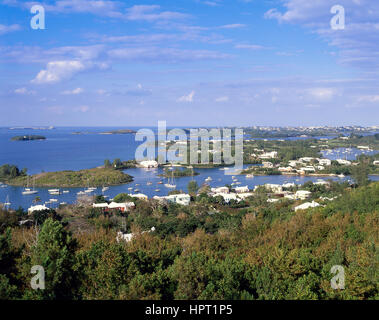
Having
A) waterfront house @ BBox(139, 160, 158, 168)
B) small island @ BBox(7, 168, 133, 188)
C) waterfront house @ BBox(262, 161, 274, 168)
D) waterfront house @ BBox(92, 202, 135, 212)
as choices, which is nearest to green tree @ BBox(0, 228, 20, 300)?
waterfront house @ BBox(92, 202, 135, 212)

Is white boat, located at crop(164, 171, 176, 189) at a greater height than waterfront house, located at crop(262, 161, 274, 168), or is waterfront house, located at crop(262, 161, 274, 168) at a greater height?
waterfront house, located at crop(262, 161, 274, 168)

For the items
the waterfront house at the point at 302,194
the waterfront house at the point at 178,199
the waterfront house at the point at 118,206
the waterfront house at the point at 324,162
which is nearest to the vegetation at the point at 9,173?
the waterfront house at the point at 118,206

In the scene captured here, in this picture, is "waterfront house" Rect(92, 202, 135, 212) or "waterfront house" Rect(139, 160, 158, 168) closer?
"waterfront house" Rect(92, 202, 135, 212)

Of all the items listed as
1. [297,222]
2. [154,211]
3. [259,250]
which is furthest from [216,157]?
[259,250]

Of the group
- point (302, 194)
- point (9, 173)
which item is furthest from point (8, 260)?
point (9, 173)

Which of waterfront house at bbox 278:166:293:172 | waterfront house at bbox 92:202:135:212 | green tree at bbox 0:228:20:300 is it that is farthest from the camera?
waterfront house at bbox 278:166:293:172

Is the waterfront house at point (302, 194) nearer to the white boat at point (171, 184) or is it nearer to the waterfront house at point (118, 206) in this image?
the white boat at point (171, 184)

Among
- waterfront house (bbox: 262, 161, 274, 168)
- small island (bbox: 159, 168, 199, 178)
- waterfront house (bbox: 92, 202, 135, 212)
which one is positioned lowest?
waterfront house (bbox: 92, 202, 135, 212)

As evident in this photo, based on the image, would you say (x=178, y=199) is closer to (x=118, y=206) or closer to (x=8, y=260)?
(x=118, y=206)

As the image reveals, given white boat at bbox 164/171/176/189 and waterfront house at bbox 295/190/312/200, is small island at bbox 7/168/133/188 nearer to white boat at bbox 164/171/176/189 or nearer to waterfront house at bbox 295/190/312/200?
white boat at bbox 164/171/176/189
